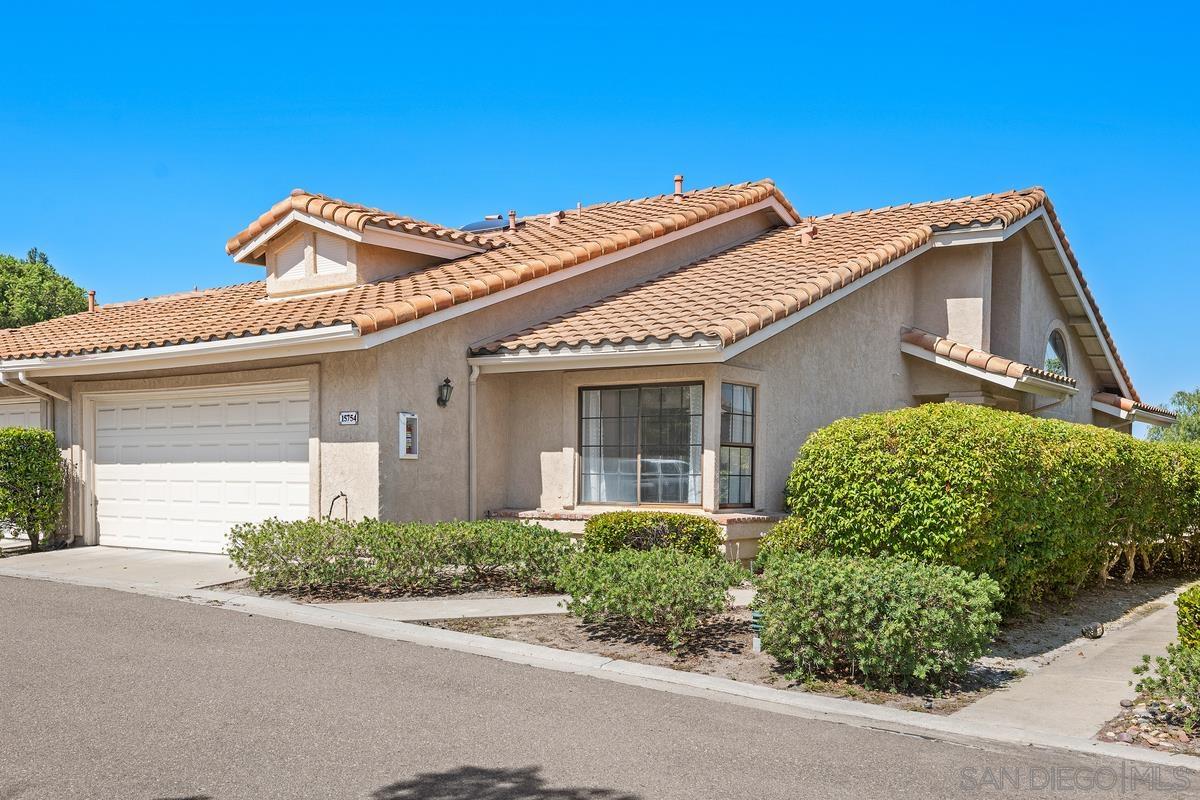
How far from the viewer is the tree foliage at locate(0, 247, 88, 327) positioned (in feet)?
123

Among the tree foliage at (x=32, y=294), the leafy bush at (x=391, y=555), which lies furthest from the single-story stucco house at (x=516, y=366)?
the tree foliage at (x=32, y=294)

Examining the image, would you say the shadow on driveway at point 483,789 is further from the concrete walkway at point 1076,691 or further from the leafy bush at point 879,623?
the concrete walkway at point 1076,691

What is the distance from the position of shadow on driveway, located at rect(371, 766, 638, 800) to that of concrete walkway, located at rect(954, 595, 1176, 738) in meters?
2.82

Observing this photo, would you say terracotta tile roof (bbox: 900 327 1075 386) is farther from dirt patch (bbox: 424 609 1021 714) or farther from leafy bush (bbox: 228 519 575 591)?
leafy bush (bbox: 228 519 575 591)

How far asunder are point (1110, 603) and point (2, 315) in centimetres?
3787

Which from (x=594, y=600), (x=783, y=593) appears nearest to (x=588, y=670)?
(x=594, y=600)

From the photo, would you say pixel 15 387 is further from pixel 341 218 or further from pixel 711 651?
pixel 711 651

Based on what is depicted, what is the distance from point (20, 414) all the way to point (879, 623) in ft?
46.0

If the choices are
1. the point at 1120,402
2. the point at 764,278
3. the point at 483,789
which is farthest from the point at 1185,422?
the point at 483,789

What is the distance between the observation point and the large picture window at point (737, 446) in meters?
12.3

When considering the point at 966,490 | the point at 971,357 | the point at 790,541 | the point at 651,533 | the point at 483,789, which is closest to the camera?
the point at 483,789

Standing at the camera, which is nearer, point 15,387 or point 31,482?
point 31,482

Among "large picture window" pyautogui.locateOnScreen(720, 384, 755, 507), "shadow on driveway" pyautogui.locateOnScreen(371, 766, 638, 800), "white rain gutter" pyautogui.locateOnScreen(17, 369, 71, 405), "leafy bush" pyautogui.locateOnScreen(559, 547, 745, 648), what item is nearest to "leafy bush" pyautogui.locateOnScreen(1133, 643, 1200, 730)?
"leafy bush" pyautogui.locateOnScreen(559, 547, 745, 648)

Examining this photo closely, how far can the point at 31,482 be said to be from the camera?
14.1 meters
